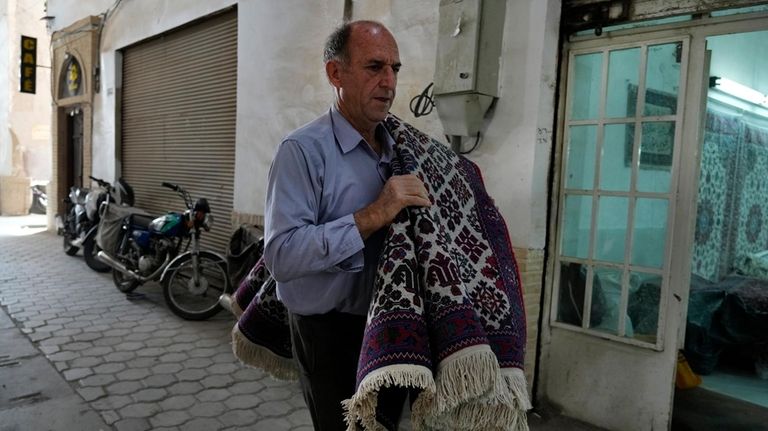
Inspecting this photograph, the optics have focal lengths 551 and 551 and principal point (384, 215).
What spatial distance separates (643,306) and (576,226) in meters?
0.62

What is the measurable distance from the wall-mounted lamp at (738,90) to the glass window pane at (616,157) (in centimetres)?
213

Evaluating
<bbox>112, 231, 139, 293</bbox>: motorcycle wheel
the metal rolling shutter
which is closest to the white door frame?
the metal rolling shutter

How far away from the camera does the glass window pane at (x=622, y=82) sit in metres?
3.23

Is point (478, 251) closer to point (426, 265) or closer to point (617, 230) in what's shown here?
point (426, 265)

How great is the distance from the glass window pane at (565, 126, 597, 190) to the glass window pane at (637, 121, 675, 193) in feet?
0.96

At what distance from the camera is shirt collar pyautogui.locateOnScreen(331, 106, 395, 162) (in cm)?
169

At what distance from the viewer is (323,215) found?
166 cm

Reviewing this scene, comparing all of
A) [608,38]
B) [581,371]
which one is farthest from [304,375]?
[608,38]

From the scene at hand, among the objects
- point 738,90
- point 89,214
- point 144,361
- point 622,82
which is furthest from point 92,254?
point 738,90

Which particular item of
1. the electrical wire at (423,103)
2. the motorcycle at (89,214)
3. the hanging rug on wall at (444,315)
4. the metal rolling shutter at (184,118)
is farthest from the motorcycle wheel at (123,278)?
the hanging rug on wall at (444,315)

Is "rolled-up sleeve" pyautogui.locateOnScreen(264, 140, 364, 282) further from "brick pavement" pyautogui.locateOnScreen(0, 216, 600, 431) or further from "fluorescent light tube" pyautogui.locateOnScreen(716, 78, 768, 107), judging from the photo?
"fluorescent light tube" pyautogui.locateOnScreen(716, 78, 768, 107)

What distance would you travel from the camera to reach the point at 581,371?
3.45 metres

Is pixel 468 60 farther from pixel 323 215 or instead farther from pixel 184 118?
pixel 184 118

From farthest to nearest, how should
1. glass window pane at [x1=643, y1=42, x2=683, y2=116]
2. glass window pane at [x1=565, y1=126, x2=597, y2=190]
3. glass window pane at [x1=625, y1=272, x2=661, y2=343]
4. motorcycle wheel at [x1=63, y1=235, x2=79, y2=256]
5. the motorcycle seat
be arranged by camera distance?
motorcycle wheel at [x1=63, y1=235, x2=79, y2=256] < the motorcycle seat < glass window pane at [x1=565, y1=126, x2=597, y2=190] < glass window pane at [x1=625, y1=272, x2=661, y2=343] < glass window pane at [x1=643, y1=42, x2=683, y2=116]
